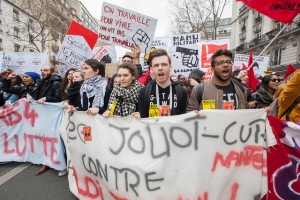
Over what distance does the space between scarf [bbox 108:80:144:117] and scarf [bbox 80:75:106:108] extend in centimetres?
32

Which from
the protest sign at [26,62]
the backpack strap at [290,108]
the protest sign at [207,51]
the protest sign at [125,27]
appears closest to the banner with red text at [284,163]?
the backpack strap at [290,108]

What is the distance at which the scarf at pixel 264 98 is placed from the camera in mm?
3412

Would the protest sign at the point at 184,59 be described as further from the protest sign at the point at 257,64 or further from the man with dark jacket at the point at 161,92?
the man with dark jacket at the point at 161,92

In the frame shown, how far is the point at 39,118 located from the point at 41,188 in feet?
3.64

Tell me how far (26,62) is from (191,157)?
651 cm

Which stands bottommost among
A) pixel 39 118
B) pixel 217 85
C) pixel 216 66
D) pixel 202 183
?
pixel 202 183

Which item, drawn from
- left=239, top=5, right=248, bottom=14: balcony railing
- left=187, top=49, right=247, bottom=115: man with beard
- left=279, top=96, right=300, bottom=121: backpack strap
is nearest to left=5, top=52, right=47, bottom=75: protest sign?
left=187, top=49, right=247, bottom=115: man with beard

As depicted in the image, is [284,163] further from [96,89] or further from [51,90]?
[51,90]

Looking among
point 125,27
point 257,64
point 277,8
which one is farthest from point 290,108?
point 257,64

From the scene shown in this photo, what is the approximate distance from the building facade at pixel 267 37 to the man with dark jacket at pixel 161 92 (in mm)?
11261

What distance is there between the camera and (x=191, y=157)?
1.88 meters

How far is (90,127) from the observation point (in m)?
2.27

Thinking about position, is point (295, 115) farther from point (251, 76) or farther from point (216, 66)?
point (251, 76)

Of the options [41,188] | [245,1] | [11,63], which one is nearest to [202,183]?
[245,1]
